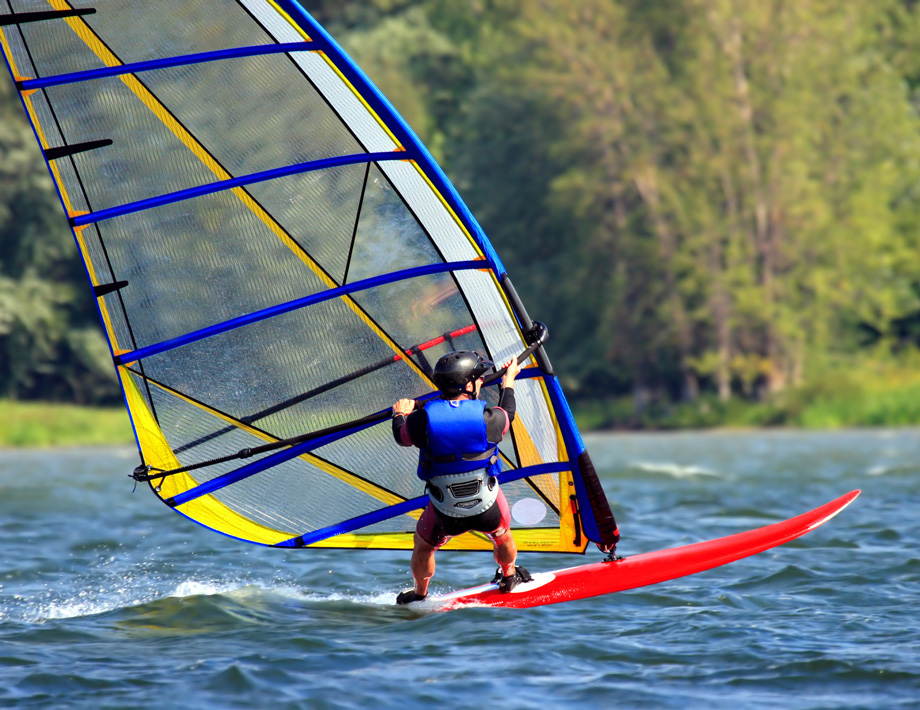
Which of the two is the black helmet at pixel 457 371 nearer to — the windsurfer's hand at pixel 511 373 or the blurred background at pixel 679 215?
the windsurfer's hand at pixel 511 373

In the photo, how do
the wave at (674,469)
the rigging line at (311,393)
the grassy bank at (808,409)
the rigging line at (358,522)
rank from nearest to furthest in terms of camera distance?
the rigging line at (311,393)
the rigging line at (358,522)
the wave at (674,469)
the grassy bank at (808,409)

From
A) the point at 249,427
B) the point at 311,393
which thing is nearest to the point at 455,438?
the point at 311,393

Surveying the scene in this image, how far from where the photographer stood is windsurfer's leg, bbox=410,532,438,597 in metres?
5.21

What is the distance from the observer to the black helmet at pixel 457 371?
4859 mm

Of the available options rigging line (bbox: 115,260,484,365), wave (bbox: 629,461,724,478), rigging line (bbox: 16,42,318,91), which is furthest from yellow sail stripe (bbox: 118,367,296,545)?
wave (bbox: 629,461,724,478)

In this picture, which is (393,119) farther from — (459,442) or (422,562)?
(422,562)

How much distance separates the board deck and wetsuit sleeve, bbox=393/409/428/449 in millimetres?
953

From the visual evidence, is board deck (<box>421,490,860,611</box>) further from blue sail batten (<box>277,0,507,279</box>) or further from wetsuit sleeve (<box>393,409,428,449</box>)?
blue sail batten (<box>277,0,507,279</box>)

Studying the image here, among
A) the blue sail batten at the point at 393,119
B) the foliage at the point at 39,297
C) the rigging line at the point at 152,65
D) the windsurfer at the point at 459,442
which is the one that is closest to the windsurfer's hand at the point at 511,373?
the windsurfer at the point at 459,442

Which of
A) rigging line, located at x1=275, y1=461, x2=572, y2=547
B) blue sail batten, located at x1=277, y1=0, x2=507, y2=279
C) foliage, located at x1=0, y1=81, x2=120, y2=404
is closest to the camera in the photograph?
blue sail batten, located at x1=277, y1=0, x2=507, y2=279

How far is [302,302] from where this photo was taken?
525cm

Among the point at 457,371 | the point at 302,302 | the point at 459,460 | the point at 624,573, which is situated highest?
the point at 302,302

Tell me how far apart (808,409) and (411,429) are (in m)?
22.5

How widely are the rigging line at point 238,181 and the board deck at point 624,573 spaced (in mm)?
2223
